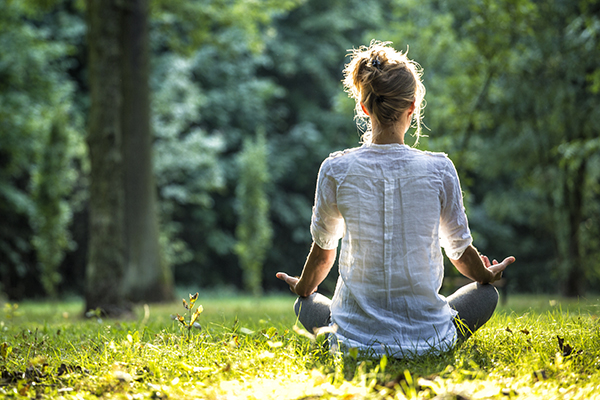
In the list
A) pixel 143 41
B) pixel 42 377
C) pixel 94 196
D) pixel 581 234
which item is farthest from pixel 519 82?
pixel 42 377

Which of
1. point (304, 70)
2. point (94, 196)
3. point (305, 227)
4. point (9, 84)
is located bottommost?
point (305, 227)

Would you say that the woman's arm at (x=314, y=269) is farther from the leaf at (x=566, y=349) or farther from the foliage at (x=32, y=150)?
the foliage at (x=32, y=150)

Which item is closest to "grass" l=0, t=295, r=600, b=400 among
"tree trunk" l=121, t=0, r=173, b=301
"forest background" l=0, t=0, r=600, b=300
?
"forest background" l=0, t=0, r=600, b=300

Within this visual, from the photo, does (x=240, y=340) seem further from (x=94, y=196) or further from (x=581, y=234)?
(x=581, y=234)

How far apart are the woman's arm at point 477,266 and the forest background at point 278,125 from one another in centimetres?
487

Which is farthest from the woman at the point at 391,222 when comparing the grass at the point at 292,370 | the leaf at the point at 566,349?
the leaf at the point at 566,349

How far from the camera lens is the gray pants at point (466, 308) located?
2.64m

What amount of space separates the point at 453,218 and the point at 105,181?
213 inches

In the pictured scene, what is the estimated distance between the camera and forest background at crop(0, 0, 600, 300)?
10273mm

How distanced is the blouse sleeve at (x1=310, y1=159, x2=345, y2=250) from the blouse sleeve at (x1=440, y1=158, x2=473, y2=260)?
1.52ft

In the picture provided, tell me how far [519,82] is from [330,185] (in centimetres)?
1017

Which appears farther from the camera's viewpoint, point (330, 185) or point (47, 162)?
point (47, 162)

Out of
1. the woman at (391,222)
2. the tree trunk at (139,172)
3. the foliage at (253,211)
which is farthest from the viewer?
the foliage at (253,211)

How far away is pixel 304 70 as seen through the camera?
20.9 meters
